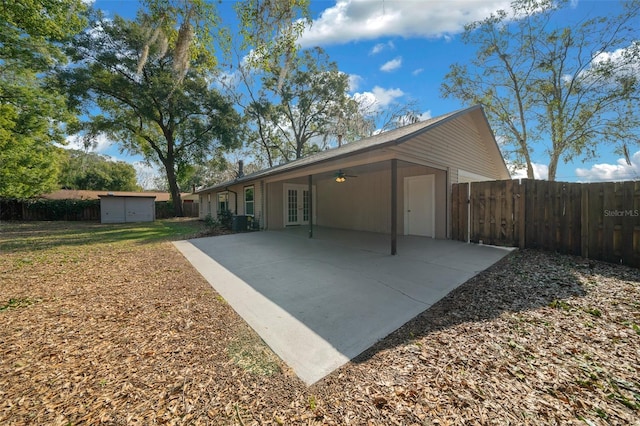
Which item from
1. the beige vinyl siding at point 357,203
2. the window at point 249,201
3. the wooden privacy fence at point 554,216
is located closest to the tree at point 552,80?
the beige vinyl siding at point 357,203

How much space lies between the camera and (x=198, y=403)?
1.97m

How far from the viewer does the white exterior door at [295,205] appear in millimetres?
12828

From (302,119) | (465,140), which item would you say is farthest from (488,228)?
(302,119)

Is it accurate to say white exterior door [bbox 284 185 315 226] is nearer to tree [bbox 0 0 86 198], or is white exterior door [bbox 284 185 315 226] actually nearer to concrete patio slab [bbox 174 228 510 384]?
concrete patio slab [bbox 174 228 510 384]

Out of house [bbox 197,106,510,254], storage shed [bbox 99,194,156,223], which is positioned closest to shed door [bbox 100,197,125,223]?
storage shed [bbox 99,194,156,223]

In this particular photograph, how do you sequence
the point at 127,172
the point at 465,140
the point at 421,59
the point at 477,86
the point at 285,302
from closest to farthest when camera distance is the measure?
the point at 285,302, the point at 465,140, the point at 421,59, the point at 477,86, the point at 127,172

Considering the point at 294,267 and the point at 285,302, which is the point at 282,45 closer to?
the point at 294,267

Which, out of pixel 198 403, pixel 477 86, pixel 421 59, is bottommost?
pixel 198 403

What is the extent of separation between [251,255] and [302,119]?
65.8 ft

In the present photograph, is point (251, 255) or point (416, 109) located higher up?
point (416, 109)

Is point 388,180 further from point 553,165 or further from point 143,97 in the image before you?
point 143,97

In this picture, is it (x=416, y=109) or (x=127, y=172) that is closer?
(x=416, y=109)

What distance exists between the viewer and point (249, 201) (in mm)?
13586

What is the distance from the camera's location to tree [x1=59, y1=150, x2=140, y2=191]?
3148 cm
